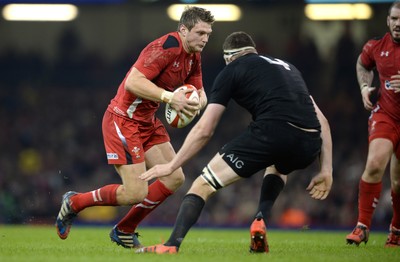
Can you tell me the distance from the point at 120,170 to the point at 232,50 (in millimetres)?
1888

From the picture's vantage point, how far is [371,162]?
858cm

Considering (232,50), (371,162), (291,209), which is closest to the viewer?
(232,50)

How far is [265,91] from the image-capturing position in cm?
711

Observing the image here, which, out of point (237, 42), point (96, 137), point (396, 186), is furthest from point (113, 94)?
point (237, 42)

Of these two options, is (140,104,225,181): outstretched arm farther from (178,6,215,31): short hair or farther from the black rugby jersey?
(178,6,215,31): short hair

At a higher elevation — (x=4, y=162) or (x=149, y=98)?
(x=149, y=98)

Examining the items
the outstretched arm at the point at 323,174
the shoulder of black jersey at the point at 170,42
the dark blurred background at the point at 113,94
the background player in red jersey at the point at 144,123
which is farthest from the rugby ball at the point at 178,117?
the dark blurred background at the point at 113,94

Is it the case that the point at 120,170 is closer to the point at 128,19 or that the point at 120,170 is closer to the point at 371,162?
the point at 371,162

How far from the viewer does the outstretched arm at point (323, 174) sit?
7.20m

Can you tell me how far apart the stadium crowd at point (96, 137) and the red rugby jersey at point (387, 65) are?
32.4ft

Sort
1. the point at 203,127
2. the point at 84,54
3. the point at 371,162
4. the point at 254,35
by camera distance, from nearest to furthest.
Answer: the point at 203,127, the point at 371,162, the point at 254,35, the point at 84,54

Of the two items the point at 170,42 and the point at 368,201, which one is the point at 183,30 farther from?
the point at 368,201

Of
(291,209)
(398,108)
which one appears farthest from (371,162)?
(291,209)

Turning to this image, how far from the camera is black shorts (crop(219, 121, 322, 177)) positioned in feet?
22.9
